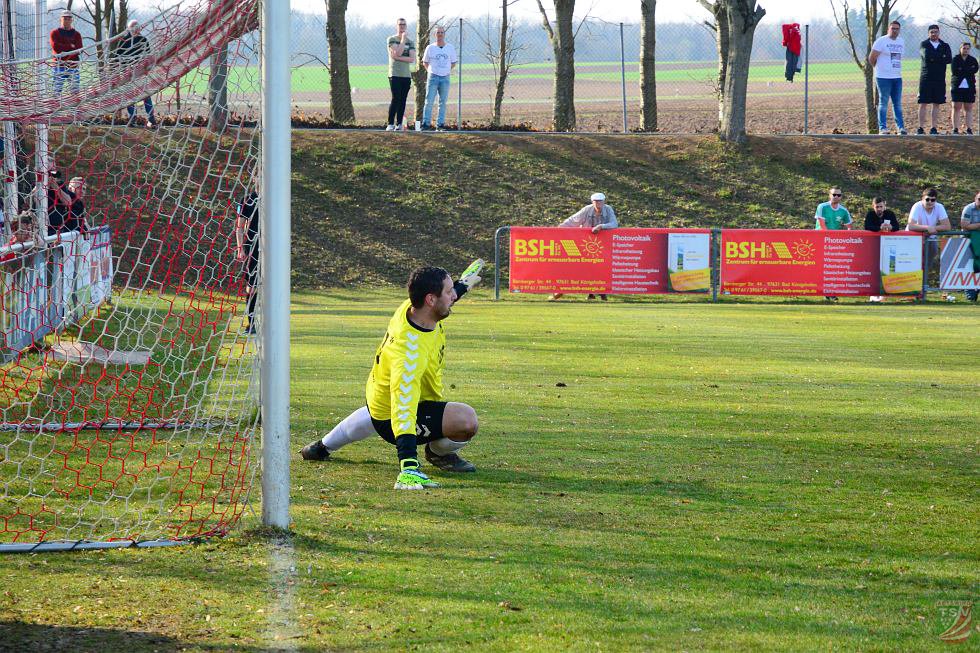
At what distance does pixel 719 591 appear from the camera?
16.6ft

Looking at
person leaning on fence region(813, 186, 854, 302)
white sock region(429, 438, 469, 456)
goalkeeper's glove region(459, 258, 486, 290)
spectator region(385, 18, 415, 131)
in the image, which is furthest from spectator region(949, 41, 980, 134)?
white sock region(429, 438, 469, 456)

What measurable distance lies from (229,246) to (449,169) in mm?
22455

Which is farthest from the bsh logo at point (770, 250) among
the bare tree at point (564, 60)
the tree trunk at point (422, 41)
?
the tree trunk at point (422, 41)

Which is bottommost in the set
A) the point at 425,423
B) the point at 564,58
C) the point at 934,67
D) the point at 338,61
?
the point at 425,423

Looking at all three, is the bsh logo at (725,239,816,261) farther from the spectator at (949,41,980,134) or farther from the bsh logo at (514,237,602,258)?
the spectator at (949,41,980,134)

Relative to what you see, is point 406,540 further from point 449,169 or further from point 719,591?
point 449,169

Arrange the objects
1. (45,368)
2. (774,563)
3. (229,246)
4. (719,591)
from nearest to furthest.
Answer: (719,591) < (774,563) < (229,246) < (45,368)

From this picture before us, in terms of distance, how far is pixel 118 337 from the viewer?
12.6 meters

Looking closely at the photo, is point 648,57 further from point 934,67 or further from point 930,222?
point 930,222

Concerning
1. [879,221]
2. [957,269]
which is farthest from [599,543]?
[957,269]

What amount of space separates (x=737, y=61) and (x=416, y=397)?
25.3 meters

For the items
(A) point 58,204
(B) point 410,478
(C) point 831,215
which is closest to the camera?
(B) point 410,478

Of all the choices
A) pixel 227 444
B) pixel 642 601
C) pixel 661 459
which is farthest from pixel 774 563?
pixel 227 444

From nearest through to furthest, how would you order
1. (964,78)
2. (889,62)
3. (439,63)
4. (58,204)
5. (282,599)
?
(282,599) < (58,204) < (889,62) < (439,63) < (964,78)
